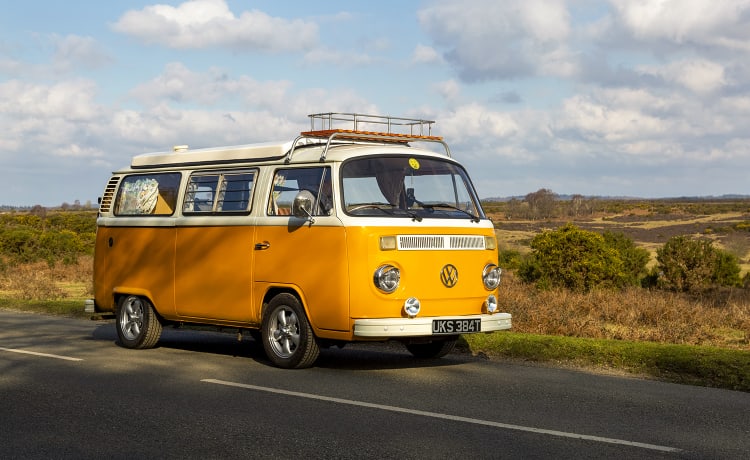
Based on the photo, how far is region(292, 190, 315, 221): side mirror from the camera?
33.7 feet

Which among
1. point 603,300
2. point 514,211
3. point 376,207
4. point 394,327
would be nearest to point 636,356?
point 394,327

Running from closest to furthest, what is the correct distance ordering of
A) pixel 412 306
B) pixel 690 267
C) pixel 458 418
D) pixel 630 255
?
pixel 458 418 < pixel 412 306 < pixel 690 267 < pixel 630 255

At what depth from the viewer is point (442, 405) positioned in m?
8.36

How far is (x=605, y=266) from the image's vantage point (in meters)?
21.5

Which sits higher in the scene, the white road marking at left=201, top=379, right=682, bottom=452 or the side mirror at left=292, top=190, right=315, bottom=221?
the side mirror at left=292, top=190, right=315, bottom=221

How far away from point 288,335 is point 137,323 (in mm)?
3188

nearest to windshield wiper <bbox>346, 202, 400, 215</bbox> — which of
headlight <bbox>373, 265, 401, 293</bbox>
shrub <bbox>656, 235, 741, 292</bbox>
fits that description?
headlight <bbox>373, 265, 401, 293</bbox>

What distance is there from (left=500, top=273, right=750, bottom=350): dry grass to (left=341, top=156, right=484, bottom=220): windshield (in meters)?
3.85

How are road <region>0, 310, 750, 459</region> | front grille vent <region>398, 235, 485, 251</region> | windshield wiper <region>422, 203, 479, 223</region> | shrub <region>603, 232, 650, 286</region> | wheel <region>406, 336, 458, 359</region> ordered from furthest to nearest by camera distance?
shrub <region>603, 232, 650, 286</region> < wheel <region>406, 336, 458, 359</region> < windshield wiper <region>422, 203, 479, 223</region> < front grille vent <region>398, 235, 485, 251</region> < road <region>0, 310, 750, 459</region>

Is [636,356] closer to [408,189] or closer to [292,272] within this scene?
[408,189]

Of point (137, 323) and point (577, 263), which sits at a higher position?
point (577, 263)

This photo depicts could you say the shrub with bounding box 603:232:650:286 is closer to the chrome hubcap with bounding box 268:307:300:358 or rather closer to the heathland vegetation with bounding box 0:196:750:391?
the heathland vegetation with bounding box 0:196:750:391

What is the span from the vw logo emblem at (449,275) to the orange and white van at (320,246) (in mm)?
16

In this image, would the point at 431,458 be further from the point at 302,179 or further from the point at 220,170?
the point at 220,170
